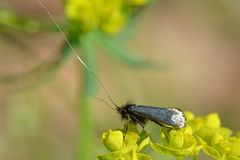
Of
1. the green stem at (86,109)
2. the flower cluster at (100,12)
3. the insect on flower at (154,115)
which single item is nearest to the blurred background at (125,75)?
the green stem at (86,109)

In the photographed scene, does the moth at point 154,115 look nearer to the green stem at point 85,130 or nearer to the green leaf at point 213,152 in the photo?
the green leaf at point 213,152

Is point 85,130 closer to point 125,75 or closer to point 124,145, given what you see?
point 124,145

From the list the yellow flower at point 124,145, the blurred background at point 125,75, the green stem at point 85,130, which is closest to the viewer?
the yellow flower at point 124,145

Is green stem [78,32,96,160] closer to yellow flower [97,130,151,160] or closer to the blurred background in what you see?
the blurred background

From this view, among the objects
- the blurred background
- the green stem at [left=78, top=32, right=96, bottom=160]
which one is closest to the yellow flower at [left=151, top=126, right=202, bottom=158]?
the green stem at [left=78, top=32, right=96, bottom=160]

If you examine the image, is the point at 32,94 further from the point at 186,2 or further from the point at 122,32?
the point at 186,2

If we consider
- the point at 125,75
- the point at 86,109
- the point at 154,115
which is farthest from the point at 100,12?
the point at 125,75

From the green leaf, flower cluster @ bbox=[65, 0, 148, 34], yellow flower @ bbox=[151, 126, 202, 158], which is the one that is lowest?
the green leaf
